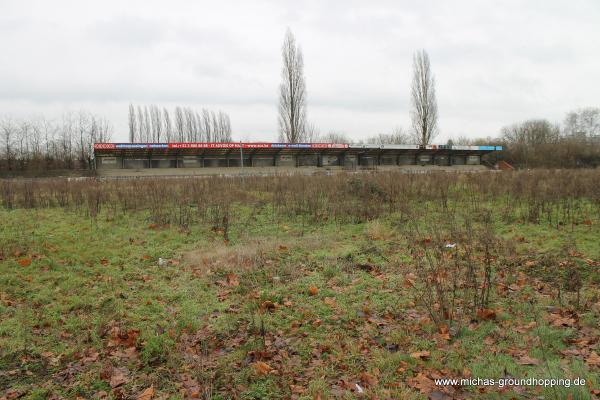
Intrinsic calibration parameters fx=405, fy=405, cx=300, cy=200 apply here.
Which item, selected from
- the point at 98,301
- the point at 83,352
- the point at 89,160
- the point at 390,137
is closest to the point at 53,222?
the point at 98,301

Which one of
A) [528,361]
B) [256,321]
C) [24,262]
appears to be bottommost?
[256,321]

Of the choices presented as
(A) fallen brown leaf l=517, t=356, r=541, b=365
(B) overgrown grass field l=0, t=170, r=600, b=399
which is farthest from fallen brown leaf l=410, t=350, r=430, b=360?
(A) fallen brown leaf l=517, t=356, r=541, b=365

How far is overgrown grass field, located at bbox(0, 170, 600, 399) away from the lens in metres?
4.21

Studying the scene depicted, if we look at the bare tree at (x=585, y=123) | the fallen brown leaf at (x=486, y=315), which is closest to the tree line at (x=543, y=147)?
the bare tree at (x=585, y=123)

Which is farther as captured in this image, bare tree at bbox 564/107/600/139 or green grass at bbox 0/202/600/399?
bare tree at bbox 564/107/600/139

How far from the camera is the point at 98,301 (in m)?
6.55

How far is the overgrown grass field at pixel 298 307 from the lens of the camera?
4211 millimetres

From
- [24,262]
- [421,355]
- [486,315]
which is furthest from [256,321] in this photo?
[24,262]

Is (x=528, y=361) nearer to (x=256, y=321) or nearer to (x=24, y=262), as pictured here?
(x=256, y=321)

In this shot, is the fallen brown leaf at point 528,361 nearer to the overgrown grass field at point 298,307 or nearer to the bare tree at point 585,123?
the overgrown grass field at point 298,307

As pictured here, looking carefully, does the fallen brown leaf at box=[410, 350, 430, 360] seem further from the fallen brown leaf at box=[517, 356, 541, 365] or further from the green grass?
the fallen brown leaf at box=[517, 356, 541, 365]

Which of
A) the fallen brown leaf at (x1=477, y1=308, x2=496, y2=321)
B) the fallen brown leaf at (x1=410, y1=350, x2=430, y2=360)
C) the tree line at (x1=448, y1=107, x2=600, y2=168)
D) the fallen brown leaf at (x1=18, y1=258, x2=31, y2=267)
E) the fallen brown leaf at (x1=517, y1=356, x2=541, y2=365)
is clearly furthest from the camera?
the tree line at (x1=448, y1=107, x2=600, y2=168)

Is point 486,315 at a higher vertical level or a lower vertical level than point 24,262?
lower

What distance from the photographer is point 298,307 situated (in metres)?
6.17
